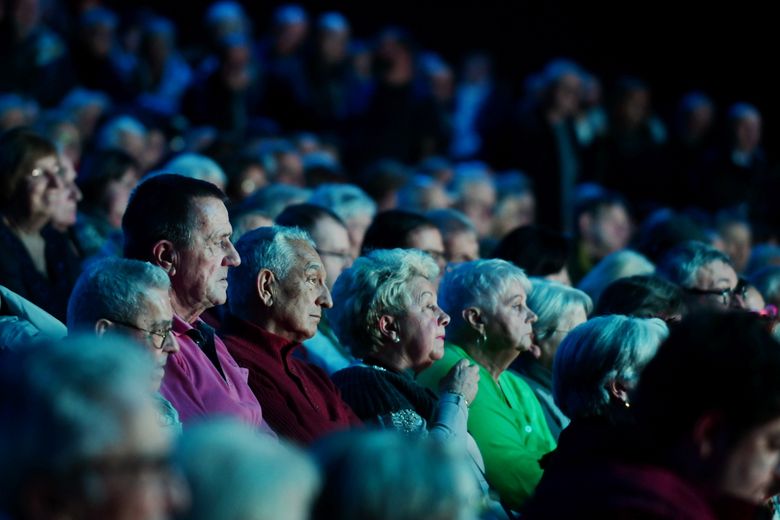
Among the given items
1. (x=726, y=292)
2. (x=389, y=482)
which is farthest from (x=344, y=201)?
(x=389, y=482)

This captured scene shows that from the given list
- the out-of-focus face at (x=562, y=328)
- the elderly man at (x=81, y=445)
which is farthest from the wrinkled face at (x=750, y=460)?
the out-of-focus face at (x=562, y=328)

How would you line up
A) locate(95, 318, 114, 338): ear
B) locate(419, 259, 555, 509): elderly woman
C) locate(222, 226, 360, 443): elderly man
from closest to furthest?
locate(95, 318, 114, 338): ear → locate(222, 226, 360, 443): elderly man → locate(419, 259, 555, 509): elderly woman

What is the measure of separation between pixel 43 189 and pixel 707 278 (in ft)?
10.1

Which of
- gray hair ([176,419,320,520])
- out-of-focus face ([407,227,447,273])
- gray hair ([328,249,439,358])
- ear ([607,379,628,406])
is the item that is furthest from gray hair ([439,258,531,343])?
gray hair ([176,419,320,520])

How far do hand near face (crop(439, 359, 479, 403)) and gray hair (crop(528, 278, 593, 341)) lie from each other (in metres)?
0.83

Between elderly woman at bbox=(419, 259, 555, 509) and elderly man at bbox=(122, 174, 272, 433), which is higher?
elderly man at bbox=(122, 174, 272, 433)

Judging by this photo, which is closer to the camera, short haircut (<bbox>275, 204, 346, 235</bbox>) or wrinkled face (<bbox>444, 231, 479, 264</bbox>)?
short haircut (<bbox>275, 204, 346, 235</bbox>)

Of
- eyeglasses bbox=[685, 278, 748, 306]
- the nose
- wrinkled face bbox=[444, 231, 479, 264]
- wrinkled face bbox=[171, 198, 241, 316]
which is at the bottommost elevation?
eyeglasses bbox=[685, 278, 748, 306]

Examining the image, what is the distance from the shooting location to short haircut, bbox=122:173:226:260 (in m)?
4.22

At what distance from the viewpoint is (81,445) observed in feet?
6.60

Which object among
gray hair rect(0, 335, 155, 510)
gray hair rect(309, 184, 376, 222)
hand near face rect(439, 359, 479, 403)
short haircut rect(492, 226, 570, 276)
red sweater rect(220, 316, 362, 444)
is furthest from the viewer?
gray hair rect(309, 184, 376, 222)

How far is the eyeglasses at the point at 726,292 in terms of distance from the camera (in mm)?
6027

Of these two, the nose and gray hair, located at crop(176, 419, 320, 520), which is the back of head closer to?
gray hair, located at crop(176, 419, 320, 520)

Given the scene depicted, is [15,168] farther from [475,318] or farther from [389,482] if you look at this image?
[389,482]
